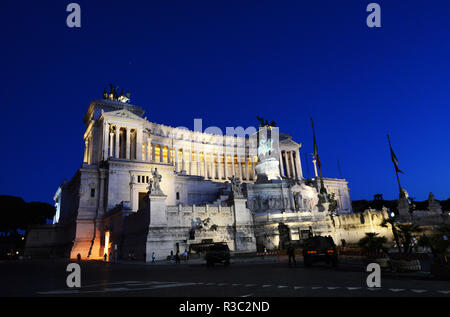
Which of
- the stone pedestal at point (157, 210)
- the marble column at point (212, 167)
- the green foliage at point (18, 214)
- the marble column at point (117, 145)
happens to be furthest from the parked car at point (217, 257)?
the marble column at point (212, 167)

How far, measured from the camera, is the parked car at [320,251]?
63.4ft

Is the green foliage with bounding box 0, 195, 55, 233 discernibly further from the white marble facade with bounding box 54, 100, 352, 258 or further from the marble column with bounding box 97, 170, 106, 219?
the marble column with bounding box 97, 170, 106, 219

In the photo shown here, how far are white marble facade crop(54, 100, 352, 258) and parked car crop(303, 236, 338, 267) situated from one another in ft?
57.2

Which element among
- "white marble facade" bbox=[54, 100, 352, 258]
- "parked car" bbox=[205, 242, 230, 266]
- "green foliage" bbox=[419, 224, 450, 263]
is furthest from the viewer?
"white marble facade" bbox=[54, 100, 352, 258]

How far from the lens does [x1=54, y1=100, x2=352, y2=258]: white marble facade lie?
48781mm

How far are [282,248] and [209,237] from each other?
1037 centimetres

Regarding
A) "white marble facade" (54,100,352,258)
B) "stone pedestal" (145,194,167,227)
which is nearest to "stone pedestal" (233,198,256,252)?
"white marble facade" (54,100,352,258)

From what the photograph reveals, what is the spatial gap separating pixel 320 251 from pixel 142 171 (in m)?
41.5

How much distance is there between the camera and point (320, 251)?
19719 millimetres

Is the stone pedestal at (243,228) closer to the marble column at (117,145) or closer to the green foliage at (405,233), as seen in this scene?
the green foliage at (405,233)

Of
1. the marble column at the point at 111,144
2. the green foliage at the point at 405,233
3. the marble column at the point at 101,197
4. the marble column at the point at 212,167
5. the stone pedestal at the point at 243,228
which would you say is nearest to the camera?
the green foliage at the point at 405,233

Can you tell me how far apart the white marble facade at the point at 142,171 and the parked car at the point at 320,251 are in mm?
17426
